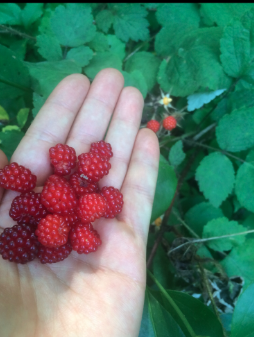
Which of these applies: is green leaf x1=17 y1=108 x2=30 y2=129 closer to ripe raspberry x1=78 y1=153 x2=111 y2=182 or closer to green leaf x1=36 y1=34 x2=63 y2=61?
green leaf x1=36 y1=34 x2=63 y2=61

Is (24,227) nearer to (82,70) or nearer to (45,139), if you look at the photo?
(45,139)

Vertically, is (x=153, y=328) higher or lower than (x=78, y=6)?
lower

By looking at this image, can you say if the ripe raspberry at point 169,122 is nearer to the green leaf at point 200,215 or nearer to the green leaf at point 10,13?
the green leaf at point 200,215

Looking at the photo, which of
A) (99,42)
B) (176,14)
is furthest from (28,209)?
(176,14)

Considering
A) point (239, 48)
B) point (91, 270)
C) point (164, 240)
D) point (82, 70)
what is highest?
point (239, 48)

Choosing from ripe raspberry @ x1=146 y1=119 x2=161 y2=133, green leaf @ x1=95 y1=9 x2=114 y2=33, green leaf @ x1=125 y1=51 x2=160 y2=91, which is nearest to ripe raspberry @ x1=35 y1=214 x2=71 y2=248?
ripe raspberry @ x1=146 y1=119 x2=161 y2=133

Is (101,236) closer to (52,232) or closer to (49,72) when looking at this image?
(52,232)

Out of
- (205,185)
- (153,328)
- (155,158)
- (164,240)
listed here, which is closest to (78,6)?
(155,158)
